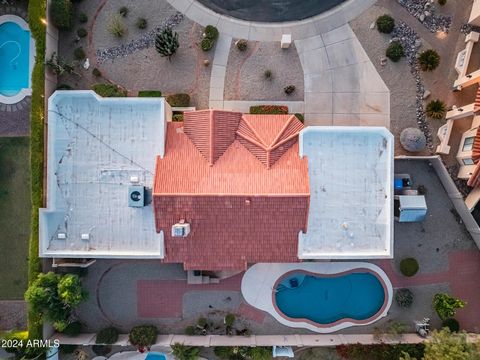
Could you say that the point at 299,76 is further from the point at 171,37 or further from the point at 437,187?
the point at 437,187

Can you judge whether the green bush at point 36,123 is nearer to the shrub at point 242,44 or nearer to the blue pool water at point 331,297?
the shrub at point 242,44

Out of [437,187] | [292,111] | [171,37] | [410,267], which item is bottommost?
[410,267]

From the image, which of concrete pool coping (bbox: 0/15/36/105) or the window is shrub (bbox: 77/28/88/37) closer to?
concrete pool coping (bbox: 0/15/36/105)

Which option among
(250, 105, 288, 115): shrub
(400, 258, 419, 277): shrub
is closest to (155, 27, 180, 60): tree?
(250, 105, 288, 115): shrub

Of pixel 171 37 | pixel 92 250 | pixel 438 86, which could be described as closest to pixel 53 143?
pixel 92 250

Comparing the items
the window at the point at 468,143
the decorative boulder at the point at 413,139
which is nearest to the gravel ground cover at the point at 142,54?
the decorative boulder at the point at 413,139
